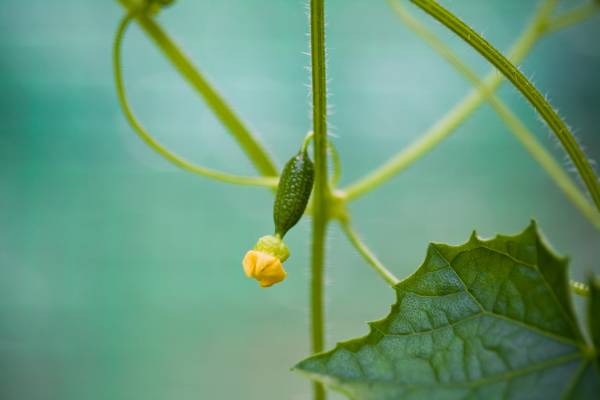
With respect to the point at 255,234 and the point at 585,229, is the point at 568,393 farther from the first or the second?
the point at 585,229

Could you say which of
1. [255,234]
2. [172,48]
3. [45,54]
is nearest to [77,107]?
[45,54]

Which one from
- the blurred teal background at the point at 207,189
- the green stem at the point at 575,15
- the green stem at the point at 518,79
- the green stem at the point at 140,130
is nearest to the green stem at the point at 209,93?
the green stem at the point at 140,130

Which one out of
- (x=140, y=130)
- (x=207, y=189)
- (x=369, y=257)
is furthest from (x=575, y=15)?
(x=207, y=189)

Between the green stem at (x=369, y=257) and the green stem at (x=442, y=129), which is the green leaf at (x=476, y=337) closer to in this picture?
the green stem at (x=369, y=257)

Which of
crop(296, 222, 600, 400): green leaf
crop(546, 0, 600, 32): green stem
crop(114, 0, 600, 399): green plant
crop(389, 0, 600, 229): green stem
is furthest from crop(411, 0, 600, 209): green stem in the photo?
crop(546, 0, 600, 32): green stem

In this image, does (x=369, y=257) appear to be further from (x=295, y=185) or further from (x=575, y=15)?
(x=575, y=15)

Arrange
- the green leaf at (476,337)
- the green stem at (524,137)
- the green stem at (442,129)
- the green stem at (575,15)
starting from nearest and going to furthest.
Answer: the green leaf at (476,337), the green stem at (442,129), the green stem at (524,137), the green stem at (575,15)

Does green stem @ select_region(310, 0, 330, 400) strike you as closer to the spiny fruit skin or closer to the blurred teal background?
the spiny fruit skin
